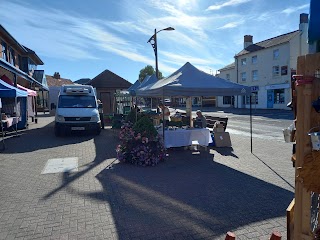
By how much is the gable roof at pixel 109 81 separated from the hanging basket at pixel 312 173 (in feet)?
68.3

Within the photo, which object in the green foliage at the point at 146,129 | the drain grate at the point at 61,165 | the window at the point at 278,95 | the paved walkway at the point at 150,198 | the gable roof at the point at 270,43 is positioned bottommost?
the paved walkway at the point at 150,198

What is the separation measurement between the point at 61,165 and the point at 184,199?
3.97 m

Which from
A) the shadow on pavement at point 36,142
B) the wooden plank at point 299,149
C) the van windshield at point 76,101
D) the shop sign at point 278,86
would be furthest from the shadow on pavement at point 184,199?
the shop sign at point 278,86

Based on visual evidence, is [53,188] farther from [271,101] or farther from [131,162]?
[271,101]

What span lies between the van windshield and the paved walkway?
511 cm

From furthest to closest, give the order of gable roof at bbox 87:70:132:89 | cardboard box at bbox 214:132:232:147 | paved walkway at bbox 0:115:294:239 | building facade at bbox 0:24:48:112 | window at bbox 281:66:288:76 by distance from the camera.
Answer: window at bbox 281:66:288:76 < gable roof at bbox 87:70:132:89 < building facade at bbox 0:24:48:112 < cardboard box at bbox 214:132:232:147 < paved walkway at bbox 0:115:294:239

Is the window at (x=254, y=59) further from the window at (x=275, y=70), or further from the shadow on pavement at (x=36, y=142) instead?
the shadow on pavement at (x=36, y=142)

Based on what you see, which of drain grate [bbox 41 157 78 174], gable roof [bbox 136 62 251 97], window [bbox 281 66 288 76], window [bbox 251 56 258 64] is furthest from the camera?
window [bbox 251 56 258 64]

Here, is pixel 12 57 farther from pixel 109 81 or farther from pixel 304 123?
pixel 304 123

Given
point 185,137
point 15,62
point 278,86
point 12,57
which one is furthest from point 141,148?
point 278,86

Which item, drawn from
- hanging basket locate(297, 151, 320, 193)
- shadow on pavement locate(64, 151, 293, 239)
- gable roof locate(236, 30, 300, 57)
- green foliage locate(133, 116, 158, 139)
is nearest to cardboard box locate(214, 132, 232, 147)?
shadow on pavement locate(64, 151, 293, 239)

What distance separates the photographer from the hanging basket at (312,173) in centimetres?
173

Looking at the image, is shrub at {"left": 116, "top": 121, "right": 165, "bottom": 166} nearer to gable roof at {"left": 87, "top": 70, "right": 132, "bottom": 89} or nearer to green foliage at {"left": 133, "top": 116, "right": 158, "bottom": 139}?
green foliage at {"left": 133, "top": 116, "right": 158, "bottom": 139}

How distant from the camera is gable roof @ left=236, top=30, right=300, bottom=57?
30.0 metres
